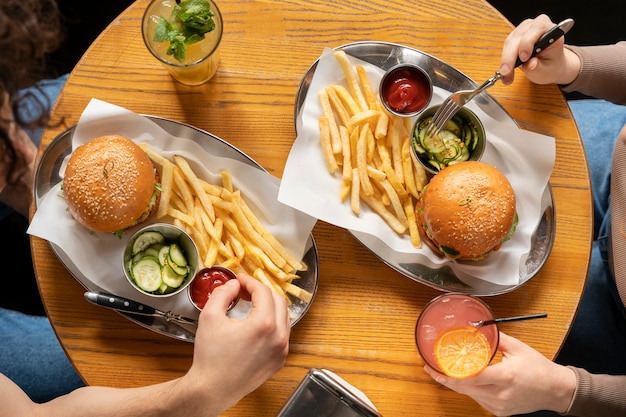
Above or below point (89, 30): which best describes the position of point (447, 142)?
above

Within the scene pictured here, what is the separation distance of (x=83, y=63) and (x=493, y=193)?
5.48ft

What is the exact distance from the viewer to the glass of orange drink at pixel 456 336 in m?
2.23

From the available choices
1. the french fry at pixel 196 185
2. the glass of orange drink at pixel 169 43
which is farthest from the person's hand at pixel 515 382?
the glass of orange drink at pixel 169 43

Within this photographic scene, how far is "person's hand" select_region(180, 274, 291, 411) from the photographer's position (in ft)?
6.88

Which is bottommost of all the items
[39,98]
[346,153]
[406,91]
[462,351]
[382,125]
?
[39,98]

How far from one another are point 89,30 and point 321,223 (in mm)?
2223

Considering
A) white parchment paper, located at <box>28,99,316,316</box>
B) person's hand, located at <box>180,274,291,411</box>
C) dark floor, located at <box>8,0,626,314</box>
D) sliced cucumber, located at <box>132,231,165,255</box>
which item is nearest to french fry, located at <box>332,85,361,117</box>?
white parchment paper, located at <box>28,99,316,316</box>

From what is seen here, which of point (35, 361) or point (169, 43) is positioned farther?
point (35, 361)

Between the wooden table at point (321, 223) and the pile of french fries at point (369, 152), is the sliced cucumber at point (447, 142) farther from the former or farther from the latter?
the wooden table at point (321, 223)

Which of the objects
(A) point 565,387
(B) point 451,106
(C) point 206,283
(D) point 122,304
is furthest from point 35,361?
(A) point 565,387

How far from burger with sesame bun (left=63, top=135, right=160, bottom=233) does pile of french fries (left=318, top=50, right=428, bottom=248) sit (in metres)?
0.70

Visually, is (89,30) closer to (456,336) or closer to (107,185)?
(107,185)

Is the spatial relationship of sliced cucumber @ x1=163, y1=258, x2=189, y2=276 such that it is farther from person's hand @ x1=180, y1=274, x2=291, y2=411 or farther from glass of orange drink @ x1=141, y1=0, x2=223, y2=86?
glass of orange drink @ x1=141, y1=0, x2=223, y2=86

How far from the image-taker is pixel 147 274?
88.7 inches
